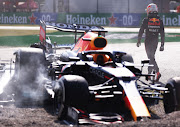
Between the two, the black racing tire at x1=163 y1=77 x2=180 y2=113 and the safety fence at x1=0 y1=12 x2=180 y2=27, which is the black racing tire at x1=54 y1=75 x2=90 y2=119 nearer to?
the black racing tire at x1=163 y1=77 x2=180 y2=113

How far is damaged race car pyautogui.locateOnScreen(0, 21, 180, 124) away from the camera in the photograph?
523 centimetres

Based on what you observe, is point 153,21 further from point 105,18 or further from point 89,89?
point 105,18

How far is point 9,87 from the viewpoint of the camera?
7.41 m

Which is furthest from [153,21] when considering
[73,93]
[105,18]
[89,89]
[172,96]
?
[105,18]

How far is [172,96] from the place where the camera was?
5.70m

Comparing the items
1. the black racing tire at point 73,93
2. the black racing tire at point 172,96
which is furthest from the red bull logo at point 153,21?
the black racing tire at point 73,93

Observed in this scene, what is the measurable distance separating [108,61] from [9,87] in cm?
215

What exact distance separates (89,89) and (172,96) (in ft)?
4.34

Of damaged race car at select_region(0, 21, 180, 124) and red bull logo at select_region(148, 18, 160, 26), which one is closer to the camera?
damaged race car at select_region(0, 21, 180, 124)

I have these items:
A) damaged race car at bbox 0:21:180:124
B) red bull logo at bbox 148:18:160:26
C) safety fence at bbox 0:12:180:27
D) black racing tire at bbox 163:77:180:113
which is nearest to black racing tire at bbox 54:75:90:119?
damaged race car at bbox 0:21:180:124

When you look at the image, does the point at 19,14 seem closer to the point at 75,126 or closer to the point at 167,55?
the point at 167,55

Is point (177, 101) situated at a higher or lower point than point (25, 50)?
lower

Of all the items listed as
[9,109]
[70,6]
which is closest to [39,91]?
[9,109]

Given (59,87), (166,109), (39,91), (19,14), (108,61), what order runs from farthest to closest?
(19,14)
(39,91)
(108,61)
(166,109)
(59,87)
